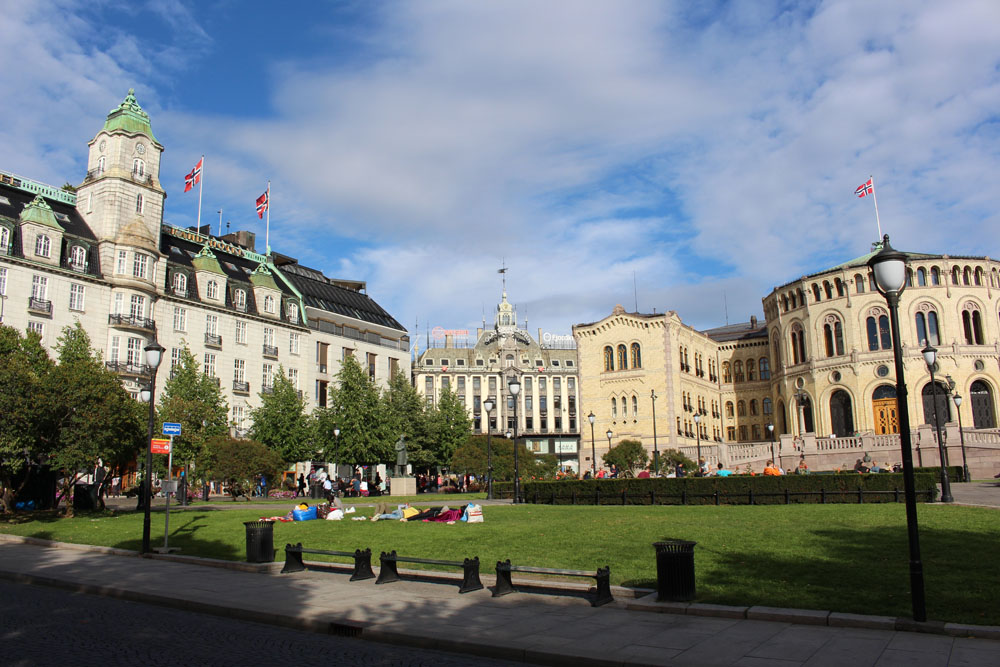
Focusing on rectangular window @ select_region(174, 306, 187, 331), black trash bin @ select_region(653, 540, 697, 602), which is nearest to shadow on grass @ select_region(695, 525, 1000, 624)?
black trash bin @ select_region(653, 540, 697, 602)

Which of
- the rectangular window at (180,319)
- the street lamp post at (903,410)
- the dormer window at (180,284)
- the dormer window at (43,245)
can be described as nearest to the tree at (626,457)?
the rectangular window at (180,319)

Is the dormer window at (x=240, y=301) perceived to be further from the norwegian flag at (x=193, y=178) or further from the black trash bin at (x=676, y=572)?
the black trash bin at (x=676, y=572)

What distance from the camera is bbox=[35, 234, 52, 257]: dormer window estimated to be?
46.1 m

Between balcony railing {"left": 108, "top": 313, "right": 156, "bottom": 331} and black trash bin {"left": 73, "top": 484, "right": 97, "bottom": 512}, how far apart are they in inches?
851

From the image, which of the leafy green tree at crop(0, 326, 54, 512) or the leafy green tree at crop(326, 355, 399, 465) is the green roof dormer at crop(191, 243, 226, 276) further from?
the leafy green tree at crop(0, 326, 54, 512)

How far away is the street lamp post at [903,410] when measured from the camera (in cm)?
888

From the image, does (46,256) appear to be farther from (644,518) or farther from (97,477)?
(644,518)

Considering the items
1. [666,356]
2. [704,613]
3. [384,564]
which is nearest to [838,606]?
[704,613]

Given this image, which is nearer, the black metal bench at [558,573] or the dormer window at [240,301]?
the black metal bench at [558,573]

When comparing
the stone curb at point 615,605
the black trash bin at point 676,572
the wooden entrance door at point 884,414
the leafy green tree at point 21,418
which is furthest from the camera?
the wooden entrance door at point 884,414

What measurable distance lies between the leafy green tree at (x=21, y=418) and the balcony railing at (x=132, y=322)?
23317 mm

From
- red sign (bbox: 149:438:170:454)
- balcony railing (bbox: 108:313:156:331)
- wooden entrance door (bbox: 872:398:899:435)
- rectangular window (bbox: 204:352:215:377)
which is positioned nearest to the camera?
red sign (bbox: 149:438:170:454)

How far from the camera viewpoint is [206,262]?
57.8 m

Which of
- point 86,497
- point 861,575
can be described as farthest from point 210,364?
point 861,575
